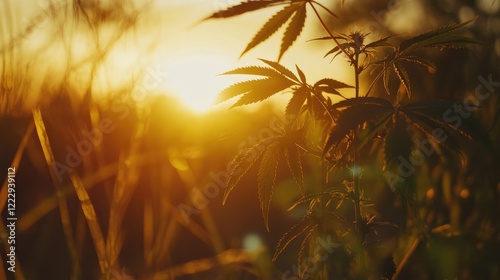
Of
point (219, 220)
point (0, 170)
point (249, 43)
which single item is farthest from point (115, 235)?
point (219, 220)

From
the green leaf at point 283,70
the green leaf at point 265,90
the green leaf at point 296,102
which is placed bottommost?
the green leaf at point 296,102

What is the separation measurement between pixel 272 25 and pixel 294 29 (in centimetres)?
4

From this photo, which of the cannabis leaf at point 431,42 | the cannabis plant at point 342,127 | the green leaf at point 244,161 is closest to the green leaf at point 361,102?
the cannabis plant at point 342,127

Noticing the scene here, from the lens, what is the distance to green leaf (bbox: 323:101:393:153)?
3.05 ft

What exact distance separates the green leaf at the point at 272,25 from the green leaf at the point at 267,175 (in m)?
0.25

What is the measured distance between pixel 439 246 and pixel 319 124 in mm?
723

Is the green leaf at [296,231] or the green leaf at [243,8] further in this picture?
the green leaf at [296,231]

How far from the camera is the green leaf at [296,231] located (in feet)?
3.88

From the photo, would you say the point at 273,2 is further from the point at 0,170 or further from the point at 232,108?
Result: the point at 0,170

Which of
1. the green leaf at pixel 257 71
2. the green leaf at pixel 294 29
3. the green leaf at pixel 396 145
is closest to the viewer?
the green leaf at pixel 396 145

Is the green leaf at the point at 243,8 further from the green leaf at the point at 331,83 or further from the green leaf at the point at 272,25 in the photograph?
the green leaf at the point at 331,83

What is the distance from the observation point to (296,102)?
44.8 inches

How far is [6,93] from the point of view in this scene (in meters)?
1.91

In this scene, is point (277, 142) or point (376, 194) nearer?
point (277, 142)
